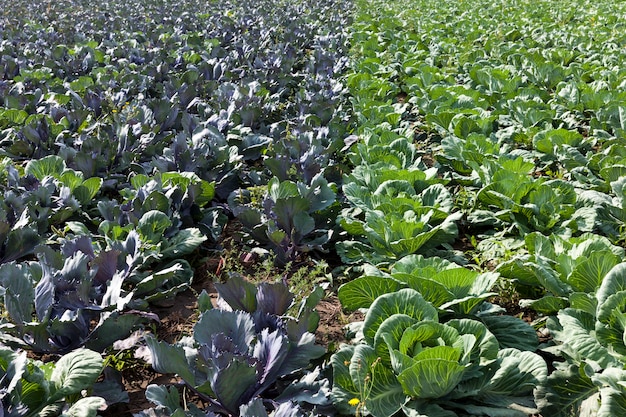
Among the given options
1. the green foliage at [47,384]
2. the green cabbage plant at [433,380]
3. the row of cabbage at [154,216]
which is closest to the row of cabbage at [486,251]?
the green cabbage plant at [433,380]

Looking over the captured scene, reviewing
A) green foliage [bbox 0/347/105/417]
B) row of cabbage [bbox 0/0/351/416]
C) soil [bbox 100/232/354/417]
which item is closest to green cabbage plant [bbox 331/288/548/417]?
row of cabbage [bbox 0/0/351/416]

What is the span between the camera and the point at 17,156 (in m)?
5.14

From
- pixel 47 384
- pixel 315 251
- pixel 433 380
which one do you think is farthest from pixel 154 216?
pixel 433 380

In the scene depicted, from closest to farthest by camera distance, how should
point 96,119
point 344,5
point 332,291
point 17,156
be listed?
point 332,291
point 17,156
point 96,119
point 344,5

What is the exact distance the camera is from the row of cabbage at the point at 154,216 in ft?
7.22

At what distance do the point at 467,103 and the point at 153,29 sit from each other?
907 centimetres

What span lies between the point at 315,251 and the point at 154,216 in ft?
3.59

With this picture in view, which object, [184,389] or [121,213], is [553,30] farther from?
[184,389]

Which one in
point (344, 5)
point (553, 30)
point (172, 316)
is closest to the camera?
point (172, 316)

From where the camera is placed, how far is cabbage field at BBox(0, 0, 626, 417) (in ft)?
7.30

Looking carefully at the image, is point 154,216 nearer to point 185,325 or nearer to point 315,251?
point 185,325

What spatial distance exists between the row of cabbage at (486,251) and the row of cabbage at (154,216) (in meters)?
0.29

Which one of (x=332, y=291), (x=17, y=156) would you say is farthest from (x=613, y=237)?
(x=17, y=156)

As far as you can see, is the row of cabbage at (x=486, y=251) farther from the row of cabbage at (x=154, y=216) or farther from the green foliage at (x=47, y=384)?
the green foliage at (x=47, y=384)
